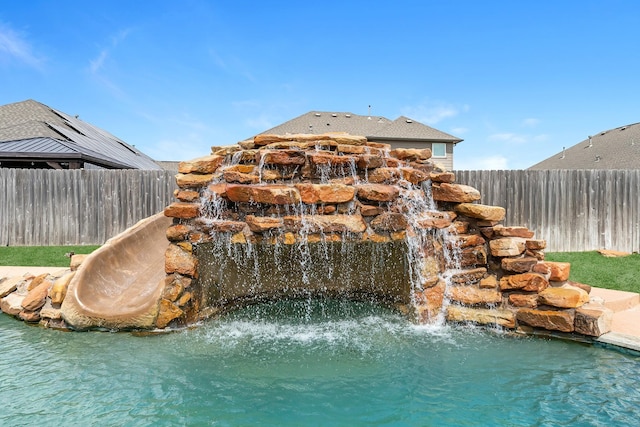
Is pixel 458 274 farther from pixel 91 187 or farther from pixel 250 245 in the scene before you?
pixel 91 187

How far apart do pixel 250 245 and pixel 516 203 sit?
7.49m

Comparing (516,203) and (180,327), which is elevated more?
(516,203)

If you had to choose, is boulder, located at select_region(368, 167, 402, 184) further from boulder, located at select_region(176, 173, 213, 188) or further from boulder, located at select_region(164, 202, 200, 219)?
boulder, located at select_region(164, 202, 200, 219)

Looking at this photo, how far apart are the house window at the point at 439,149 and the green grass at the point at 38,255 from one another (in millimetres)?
17061

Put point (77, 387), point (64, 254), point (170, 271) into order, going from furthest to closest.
→ 1. point (64, 254)
2. point (170, 271)
3. point (77, 387)

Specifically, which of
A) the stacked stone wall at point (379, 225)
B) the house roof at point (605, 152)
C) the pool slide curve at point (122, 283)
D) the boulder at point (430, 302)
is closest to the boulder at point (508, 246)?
the stacked stone wall at point (379, 225)

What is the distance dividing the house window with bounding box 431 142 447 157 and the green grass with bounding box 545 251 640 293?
1334cm

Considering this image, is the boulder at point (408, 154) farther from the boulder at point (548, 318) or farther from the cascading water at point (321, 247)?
the boulder at point (548, 318)

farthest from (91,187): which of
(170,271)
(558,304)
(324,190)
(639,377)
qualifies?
(639,377)

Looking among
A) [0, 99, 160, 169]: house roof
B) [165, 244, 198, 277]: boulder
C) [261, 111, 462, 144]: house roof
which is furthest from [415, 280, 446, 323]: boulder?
[261, 111, 462, 144]: house roof

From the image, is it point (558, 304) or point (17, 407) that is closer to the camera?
point (17, 407)

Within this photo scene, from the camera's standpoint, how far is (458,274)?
4848mm

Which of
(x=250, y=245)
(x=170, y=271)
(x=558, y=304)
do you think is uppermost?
(x=250, y=245)

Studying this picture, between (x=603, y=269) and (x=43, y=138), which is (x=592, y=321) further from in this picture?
(x=43, y=138)
